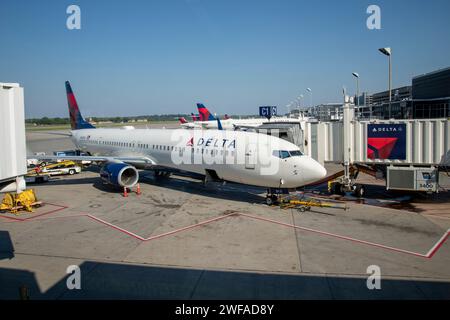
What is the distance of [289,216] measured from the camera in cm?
1748

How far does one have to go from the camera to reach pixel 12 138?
26.1ft

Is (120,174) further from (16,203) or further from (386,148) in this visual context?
Result: (386,148)

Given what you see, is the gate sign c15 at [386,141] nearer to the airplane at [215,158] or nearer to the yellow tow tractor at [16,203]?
the airplane at [215,158]

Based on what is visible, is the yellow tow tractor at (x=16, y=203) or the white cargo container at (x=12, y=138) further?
the yellow tow tractor at (x=16, y=203)

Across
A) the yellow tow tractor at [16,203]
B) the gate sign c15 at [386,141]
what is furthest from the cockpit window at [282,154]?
the yellow tow tractor at [16,203]

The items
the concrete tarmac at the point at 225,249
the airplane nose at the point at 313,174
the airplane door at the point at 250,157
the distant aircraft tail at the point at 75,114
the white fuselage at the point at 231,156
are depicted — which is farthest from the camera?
the distant aircraft tail at the point at 75,114

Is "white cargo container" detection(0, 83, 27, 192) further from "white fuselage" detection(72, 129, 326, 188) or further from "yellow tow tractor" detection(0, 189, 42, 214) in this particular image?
"yellow tow tractor" detection(0, 189, 42, 214)

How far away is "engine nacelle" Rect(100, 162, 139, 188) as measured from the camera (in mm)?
23047

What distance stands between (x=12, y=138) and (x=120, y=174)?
1522 centimetres

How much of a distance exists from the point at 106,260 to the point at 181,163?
1097 centimetres

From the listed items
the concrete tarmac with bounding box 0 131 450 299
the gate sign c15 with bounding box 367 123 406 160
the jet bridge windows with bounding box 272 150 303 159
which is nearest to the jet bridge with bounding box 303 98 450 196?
the gate sign c15 with bounding box 367 123 406 160

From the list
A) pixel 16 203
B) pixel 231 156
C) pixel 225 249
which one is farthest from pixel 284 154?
pixel 16 203

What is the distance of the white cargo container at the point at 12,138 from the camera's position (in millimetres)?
7738

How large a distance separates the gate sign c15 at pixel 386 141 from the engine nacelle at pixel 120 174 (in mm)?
13961
